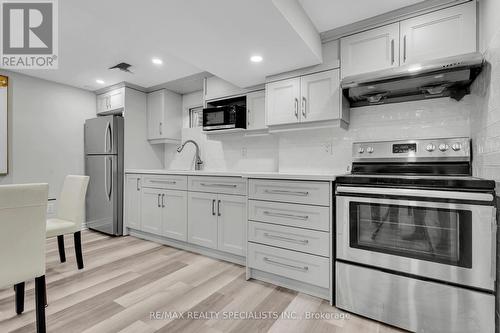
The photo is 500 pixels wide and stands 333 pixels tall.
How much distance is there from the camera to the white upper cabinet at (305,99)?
2232 millimetres

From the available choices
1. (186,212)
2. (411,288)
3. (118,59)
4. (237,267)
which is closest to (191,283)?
(237,267)

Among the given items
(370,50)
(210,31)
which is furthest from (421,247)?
(210,31)

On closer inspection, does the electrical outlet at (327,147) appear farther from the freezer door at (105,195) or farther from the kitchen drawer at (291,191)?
the freezer door at (105,195)

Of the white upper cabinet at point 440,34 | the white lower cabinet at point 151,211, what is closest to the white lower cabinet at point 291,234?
the white upper cabinet at point 440,34

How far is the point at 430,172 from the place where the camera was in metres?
1.88

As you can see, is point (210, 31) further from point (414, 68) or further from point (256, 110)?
point (414, 68)

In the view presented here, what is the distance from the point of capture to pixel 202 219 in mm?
2711

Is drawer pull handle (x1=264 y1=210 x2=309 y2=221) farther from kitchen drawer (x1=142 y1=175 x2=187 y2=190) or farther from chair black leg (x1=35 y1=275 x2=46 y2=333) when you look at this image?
chair black leg (x1=35 y1=275 x2=46 y2=333)

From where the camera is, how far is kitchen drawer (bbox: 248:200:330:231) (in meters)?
1.79

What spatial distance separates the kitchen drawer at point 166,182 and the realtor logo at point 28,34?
1760 millimetres

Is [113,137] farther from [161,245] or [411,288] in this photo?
[411,288]

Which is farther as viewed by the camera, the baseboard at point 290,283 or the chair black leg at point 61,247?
the chair black leg at point 61,247

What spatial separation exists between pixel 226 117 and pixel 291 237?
5.53 feet

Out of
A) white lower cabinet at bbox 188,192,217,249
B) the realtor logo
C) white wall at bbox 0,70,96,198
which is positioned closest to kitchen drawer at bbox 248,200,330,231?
white lower cabinet at bbox 188,192,217,249
